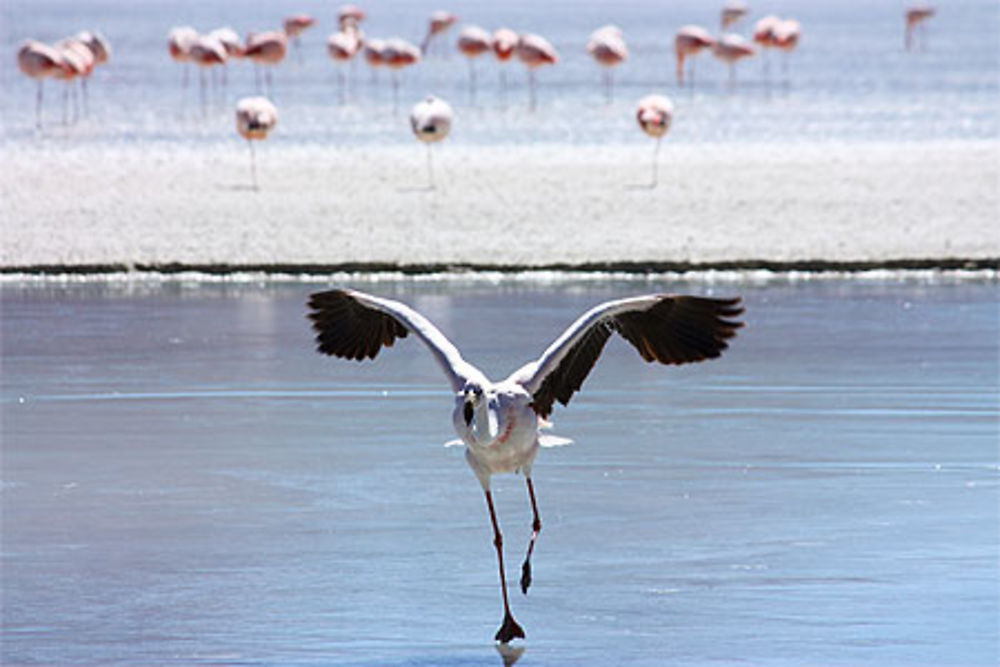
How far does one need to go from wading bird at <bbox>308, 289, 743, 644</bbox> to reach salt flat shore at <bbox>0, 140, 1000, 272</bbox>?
318 inches

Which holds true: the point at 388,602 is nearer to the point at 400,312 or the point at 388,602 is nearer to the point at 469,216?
the point at 400,312

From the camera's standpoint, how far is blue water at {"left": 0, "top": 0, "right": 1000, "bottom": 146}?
86.5ft

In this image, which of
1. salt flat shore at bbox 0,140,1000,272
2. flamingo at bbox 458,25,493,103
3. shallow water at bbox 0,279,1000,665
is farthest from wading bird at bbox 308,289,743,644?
flamingo at bbox 458,25,493,103

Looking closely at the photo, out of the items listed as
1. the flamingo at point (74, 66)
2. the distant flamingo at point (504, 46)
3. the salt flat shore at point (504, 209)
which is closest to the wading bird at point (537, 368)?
the salt flat shore at point (504, 209)

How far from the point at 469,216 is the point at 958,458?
905 centimetres

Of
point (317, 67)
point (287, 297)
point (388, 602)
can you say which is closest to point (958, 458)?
point (388, 602)

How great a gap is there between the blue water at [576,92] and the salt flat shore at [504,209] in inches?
158

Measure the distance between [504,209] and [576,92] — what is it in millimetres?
15478

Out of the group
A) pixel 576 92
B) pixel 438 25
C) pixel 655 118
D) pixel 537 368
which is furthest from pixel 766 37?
pixel 537 368

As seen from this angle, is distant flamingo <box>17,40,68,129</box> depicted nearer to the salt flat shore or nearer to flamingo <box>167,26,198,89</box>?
flamingo <box>167,26,198,89</box>

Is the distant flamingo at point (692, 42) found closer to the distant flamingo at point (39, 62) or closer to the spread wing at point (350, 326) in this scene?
the distant flamingo at point (39, 62)

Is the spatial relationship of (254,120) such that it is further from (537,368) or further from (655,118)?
(537,368)

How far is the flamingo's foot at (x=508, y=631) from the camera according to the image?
19.8ft

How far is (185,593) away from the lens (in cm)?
653
